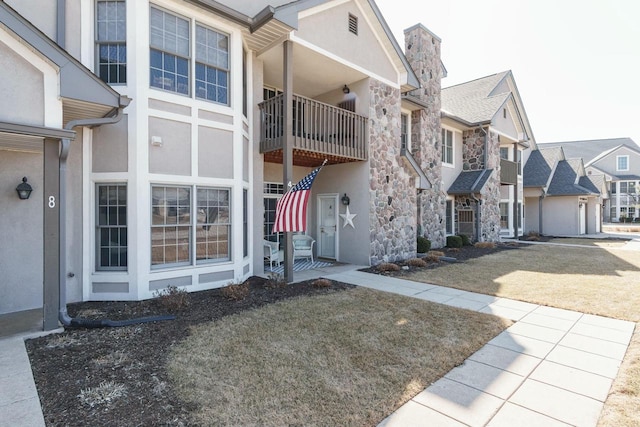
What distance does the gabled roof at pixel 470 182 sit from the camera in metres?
16.6

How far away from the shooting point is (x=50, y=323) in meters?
5.19

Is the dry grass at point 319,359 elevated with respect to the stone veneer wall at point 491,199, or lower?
lower

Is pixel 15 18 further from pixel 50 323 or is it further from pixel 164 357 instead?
pixel 164 357

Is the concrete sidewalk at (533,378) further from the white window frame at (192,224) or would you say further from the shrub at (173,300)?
the white window frame at (192,224)

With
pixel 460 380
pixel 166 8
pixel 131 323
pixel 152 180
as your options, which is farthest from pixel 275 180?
pixel 460 380

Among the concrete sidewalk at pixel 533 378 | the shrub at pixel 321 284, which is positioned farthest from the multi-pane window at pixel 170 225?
the concrete sidewalk at pixel 533 378

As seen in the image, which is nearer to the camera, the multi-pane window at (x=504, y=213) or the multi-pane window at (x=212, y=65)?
the multi-pane window at (x=212, y=65)

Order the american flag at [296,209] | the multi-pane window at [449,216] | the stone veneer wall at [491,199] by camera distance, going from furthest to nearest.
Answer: the multi-pane window at [449,216] → the stone veneer wall at [491,199] → the american flag at [296,209]

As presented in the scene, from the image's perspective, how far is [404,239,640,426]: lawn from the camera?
364cm

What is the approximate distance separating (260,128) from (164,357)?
6.67 m

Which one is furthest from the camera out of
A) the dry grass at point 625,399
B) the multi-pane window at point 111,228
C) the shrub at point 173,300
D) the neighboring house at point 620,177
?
the neighboring house at point 620,177

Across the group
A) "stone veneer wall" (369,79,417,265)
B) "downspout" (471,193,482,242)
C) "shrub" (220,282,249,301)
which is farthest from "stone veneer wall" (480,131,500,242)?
"shrub" (220,282,249,301)

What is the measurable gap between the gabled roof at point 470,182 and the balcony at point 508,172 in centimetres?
282

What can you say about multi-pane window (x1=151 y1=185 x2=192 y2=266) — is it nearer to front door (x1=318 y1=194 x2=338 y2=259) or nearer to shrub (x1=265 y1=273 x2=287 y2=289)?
shrub (x1=265 y1=273 x2=287 y2=289)
